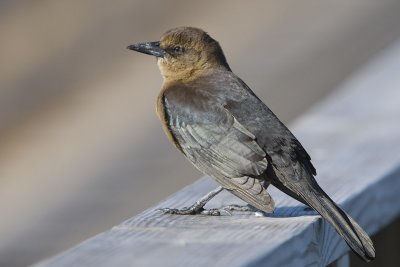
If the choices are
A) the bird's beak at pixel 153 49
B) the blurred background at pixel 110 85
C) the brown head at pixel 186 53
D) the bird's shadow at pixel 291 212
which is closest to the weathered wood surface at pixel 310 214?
the bird's shadow at pixel 291 212

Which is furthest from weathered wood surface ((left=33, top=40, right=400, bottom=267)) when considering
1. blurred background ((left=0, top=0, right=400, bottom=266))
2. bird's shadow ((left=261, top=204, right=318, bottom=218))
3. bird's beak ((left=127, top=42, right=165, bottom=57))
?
blurred background ((left=0, top=0, right=400, bottom=266))

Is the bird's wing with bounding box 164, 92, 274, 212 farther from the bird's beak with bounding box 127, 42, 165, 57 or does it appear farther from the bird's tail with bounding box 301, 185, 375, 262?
the bird's beak with bounding box 127, 42, 165, 57

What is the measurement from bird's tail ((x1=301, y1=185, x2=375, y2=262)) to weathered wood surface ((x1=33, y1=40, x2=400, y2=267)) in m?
0.03

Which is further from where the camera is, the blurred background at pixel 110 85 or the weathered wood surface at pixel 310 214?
the blurred background at pixel 110 85

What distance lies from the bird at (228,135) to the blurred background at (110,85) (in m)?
3.56

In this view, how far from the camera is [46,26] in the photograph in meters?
15.2

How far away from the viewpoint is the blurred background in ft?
31.2

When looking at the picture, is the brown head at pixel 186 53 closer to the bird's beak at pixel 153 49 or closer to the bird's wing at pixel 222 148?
the bird's beak at pixel 153 49

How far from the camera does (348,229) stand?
11.1ft

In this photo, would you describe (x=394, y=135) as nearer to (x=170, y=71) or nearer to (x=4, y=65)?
(x=170, y=71)

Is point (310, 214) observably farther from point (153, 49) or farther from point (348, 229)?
A: point (153, 49)

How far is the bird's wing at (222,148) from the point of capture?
4.05 m

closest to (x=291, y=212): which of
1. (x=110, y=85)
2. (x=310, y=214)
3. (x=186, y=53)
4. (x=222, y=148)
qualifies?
(x=310, y=214)

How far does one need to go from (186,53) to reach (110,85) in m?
8.27
